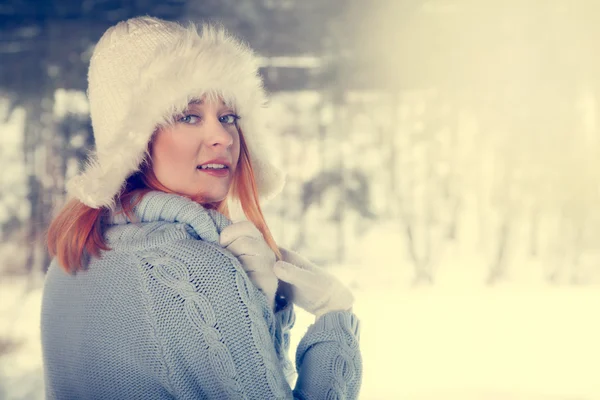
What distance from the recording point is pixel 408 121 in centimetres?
250

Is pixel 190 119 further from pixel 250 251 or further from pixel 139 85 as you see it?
pixel 250 251

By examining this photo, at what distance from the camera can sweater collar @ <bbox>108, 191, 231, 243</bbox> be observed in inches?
35.0

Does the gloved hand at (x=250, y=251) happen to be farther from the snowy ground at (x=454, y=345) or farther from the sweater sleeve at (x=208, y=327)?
the snowy ground at (x=454, y=345)

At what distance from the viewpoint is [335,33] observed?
246 centimetres

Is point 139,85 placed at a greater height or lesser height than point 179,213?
greater

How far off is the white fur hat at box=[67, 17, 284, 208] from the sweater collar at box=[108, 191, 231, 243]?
73 millimetres

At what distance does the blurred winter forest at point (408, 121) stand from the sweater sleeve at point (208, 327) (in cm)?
166

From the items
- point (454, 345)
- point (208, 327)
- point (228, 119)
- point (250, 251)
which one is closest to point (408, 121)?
point (454, 345)

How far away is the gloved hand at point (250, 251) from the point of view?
0.89 metres

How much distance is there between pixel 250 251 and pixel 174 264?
11cm

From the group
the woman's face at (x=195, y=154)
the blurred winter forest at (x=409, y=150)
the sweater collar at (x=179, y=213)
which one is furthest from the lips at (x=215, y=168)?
the blurred winter forest at (x=409, y=150)

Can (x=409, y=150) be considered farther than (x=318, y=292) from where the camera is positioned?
Yes

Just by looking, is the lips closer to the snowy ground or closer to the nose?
the nose

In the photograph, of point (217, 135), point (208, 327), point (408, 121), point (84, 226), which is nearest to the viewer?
point (208, 327)
